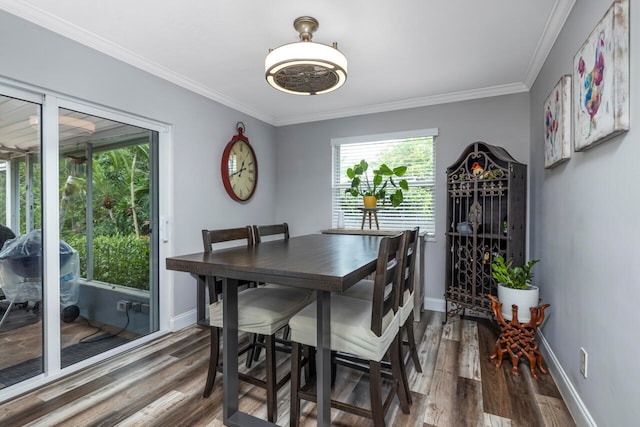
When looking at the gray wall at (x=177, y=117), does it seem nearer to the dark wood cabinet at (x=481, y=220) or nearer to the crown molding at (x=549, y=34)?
the dark wood cabinet at (x=481, y=220)

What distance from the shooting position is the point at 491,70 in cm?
293

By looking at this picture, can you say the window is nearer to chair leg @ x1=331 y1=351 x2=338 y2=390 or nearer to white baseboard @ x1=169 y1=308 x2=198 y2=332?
chair leg @ x1=331 y1=351 x2=338 y2=390

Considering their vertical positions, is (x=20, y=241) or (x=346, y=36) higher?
(x=346, y=36)

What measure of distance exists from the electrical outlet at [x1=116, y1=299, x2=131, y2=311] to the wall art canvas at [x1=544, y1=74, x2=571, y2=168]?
3.39 metres

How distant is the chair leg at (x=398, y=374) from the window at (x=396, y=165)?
2.05 metres

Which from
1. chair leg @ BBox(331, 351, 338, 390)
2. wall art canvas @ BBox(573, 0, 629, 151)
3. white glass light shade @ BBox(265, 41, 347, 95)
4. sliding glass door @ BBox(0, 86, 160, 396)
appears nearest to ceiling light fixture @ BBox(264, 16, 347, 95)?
white glass light shade @ BBox(265, 41, 347, 95)

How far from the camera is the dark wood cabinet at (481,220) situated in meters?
2.94

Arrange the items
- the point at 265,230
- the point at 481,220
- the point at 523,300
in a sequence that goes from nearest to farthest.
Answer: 1. the point at 523,300
2. the point at 265,230
3. the point at 481,220

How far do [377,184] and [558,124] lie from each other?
73.6 inches

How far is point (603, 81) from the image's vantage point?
4.69 ft

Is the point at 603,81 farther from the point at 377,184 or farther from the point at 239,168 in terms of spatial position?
the point at 239,168

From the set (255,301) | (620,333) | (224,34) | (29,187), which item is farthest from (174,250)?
(620,333)

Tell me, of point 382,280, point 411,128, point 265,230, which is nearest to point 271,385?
point 382,280

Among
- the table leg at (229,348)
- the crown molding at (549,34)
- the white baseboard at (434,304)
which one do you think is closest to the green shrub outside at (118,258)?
the table leg at (229,348)
